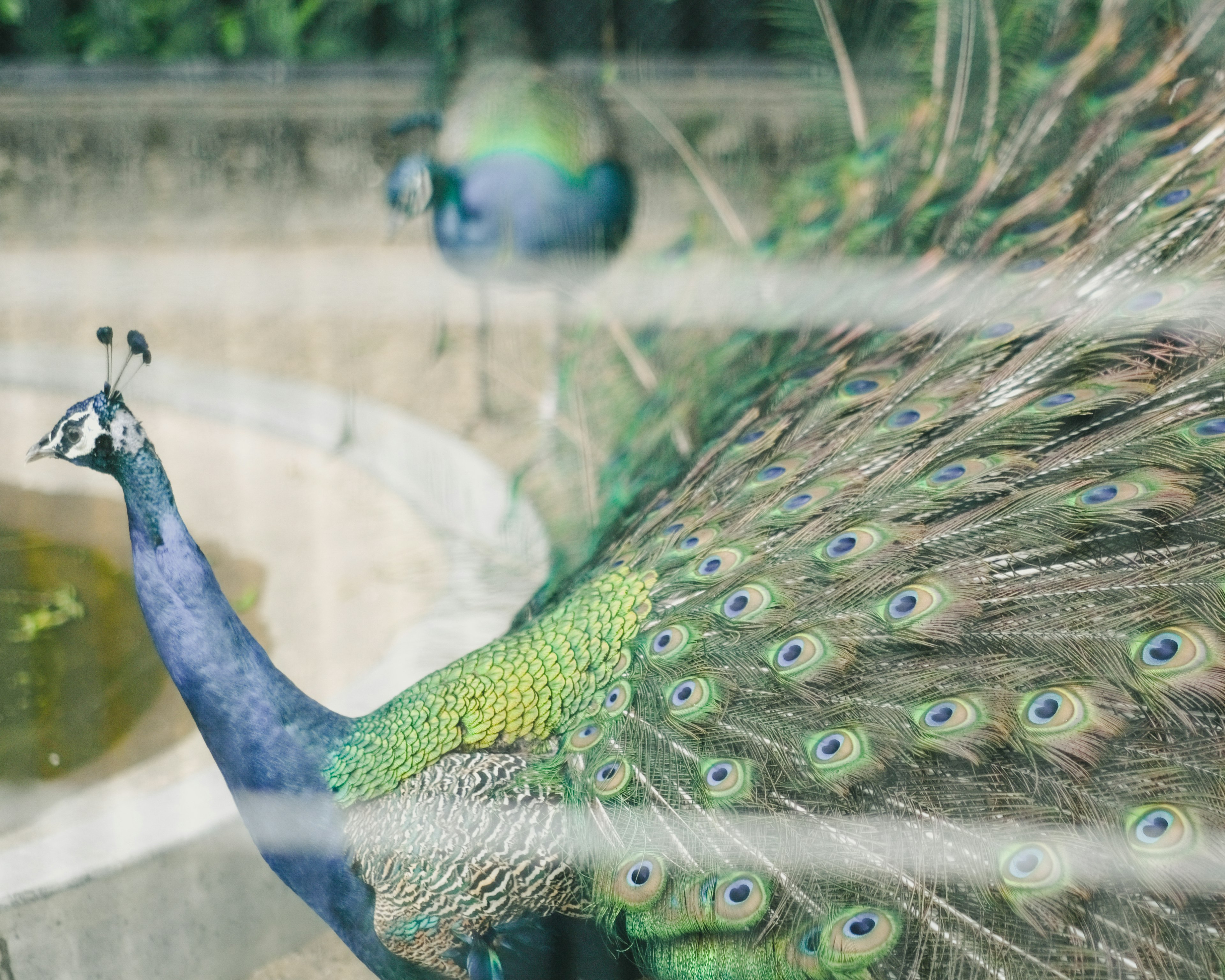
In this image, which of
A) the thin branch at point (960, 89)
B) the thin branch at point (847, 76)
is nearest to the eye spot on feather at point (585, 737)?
the thin branch at point (960, 89)

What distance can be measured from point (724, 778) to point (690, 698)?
0.34 ft

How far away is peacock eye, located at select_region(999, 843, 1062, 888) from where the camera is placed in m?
1.14

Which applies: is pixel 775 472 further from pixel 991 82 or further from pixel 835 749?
pixel 991 82

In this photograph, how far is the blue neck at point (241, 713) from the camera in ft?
4.58

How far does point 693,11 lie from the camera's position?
15.1 feet

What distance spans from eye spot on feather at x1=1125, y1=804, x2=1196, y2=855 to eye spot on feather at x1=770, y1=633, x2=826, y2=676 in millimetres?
349

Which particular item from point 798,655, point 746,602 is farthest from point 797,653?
point 746,602

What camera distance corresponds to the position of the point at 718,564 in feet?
4.84

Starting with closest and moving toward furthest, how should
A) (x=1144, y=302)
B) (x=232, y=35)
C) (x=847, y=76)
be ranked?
(x=1144, y=302) < (x=847, y=76) < (x=232, y=35)

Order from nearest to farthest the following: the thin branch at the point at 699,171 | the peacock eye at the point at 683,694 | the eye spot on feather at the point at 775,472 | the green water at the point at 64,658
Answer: the peacock eye at the point at 683,694
the eye spot on feather at the point at 775,472
the green water at the point at 64,658
the thin branch at the point at 699,171

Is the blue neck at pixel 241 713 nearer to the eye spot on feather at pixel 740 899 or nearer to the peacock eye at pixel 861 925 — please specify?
the eye spot on feather at pixel 740 899

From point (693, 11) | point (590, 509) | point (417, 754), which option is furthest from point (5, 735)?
point (693, 11)

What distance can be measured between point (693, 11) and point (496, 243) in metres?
1.96

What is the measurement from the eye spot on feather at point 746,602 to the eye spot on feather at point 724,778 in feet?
0.60
